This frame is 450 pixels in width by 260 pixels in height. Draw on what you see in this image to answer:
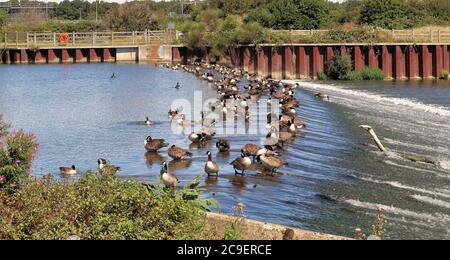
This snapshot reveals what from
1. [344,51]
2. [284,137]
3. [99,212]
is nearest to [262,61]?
[344,51]

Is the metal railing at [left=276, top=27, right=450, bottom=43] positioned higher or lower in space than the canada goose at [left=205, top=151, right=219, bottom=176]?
higher

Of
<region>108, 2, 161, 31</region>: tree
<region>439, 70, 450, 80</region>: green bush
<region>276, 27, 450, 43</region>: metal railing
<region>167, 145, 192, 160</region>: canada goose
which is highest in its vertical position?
<region>108, 2, 161, 31</region>: tree

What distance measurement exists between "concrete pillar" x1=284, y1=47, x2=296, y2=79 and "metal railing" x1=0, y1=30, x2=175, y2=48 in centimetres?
1875

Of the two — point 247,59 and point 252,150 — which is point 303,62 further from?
point 252,150

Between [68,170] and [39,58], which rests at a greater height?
[39,58]

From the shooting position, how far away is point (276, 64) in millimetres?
53344

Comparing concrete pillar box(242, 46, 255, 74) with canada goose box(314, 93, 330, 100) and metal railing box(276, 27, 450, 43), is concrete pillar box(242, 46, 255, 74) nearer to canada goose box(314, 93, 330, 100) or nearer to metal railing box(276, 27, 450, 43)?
metal railing box(276, 27, 450, 43)

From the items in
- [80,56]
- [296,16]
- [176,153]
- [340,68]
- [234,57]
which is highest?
[296,16]

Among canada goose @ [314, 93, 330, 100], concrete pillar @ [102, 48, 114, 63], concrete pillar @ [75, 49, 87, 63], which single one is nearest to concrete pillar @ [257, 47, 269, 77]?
canada goose @ [314, 93, 330, 100]

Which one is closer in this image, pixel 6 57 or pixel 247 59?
pixel 247 59

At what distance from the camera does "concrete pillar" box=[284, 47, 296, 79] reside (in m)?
52.4

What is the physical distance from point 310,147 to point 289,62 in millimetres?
29750
